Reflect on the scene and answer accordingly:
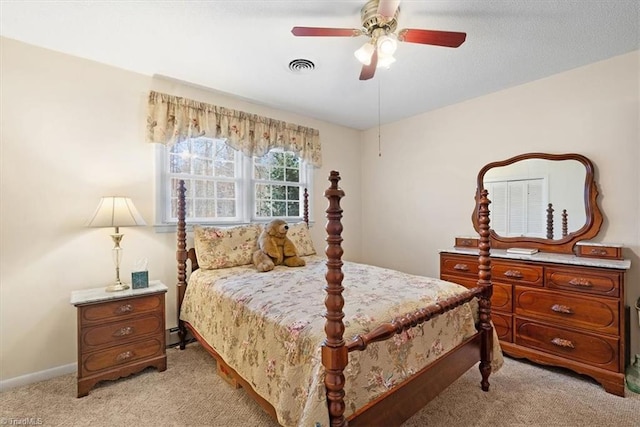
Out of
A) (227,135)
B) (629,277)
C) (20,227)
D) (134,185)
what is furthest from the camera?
(227,135)

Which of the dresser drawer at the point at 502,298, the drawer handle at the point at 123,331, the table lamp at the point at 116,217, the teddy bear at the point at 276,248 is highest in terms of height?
the table lamp at the point at 116,217

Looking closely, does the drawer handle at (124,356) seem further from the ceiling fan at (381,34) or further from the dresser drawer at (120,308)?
the ceiling fan at (381,34)

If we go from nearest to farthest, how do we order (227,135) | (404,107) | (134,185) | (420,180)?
(134,185) < (227,135) < (404,107) < (420,180)

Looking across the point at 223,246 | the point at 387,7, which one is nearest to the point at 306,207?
the point at 223,246

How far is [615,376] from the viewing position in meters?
2.07

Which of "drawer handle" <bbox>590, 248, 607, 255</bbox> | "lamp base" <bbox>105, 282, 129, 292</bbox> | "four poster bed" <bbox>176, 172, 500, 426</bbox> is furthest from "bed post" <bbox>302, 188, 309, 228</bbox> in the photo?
"drawer handle" <bbox>590, 248, 607, 255</bbox>

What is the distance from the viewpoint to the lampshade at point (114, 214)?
223 cm

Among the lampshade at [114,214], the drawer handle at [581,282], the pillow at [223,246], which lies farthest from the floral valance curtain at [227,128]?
the drawer handle at [581,282]

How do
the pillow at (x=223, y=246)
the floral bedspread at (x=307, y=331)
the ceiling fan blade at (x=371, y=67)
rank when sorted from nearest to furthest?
the floral bedspread at (x=307, y=331)
the ceiling fan blade at (x=371, y=67)
the pillow at (x=223, y=246)

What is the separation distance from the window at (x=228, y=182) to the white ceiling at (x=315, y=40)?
0.70m

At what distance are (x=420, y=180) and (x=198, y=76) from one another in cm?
282

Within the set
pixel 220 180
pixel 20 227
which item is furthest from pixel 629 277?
pixel 20 227

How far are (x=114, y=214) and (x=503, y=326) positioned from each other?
3387 mm

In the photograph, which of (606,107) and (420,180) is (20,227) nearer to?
(420,180)
